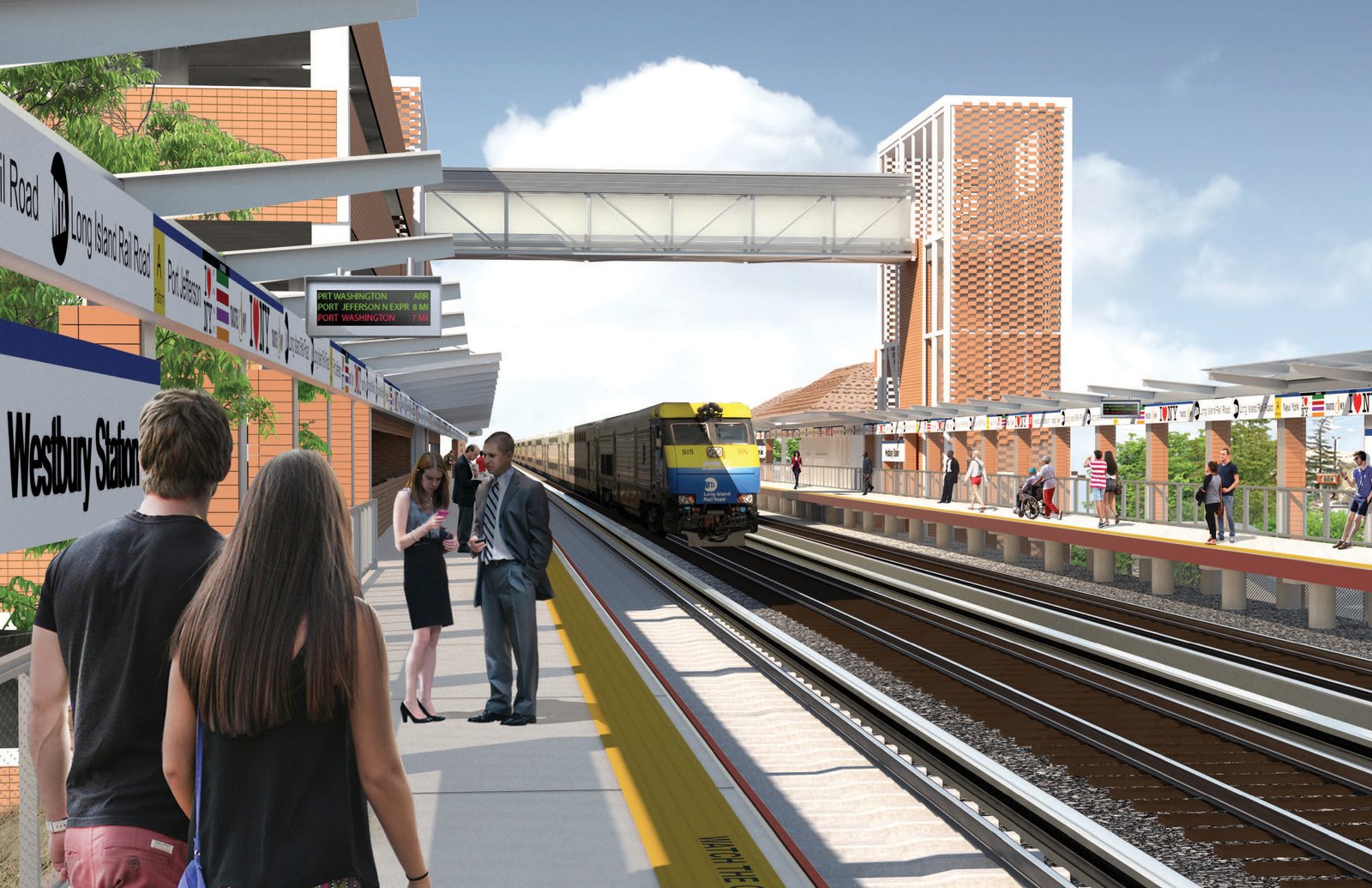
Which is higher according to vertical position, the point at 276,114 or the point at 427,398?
the point at 276,114

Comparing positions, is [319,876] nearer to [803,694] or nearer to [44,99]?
[803,694]

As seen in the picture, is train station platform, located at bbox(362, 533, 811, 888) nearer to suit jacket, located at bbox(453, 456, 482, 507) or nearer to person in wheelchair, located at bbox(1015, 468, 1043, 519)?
suit jacket, located at bbox(453, 456, 482, 507)

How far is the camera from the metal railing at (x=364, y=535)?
16.1 m

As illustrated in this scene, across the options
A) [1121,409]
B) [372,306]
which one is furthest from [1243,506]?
[372,306]

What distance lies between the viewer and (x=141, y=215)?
5633 millimetres

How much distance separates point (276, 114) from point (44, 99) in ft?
40.5

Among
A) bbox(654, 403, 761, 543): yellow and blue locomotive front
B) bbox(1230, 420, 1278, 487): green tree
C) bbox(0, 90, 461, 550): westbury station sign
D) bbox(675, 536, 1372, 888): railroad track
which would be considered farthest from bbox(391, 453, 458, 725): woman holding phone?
bbox(1230, 420, 1278, 487): green tree

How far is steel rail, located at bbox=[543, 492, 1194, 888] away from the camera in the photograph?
20.8 feet

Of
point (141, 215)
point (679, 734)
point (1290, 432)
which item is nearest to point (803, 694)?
point (679, 734)

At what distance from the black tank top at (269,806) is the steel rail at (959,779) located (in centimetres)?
472

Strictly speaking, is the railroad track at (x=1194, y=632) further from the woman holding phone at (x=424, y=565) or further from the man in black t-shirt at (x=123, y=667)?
the man in black t-shirt at (x=123, y=667)

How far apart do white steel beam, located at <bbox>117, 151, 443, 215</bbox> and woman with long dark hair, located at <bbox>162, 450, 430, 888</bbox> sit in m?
4.68

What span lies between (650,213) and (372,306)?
28.1 meters

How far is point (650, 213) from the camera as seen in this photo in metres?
39.4
